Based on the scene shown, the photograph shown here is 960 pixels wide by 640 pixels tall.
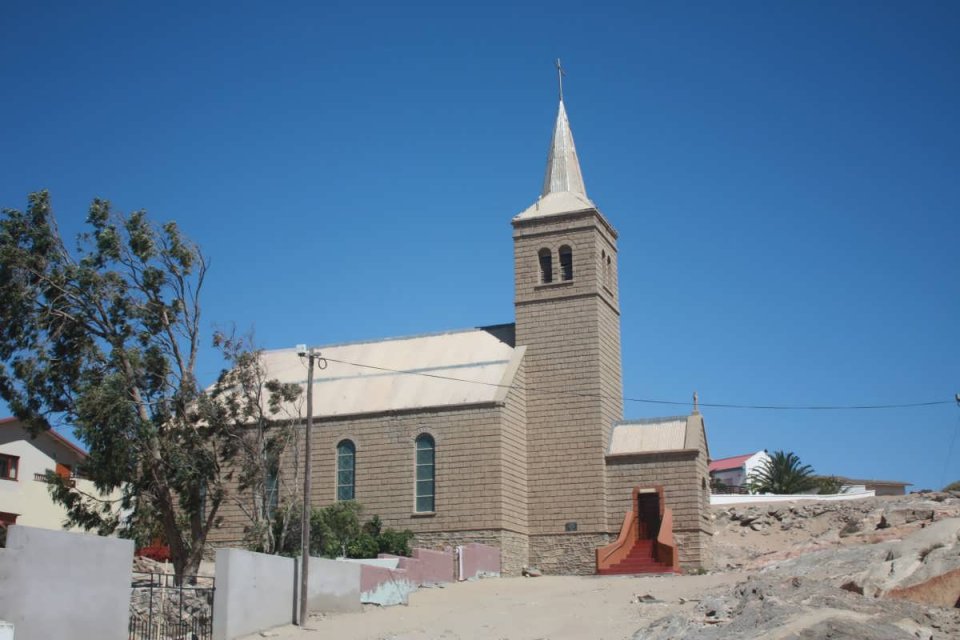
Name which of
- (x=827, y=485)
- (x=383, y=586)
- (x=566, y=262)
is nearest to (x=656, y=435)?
(x=566, y=262)

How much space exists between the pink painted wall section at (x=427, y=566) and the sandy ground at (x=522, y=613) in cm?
49

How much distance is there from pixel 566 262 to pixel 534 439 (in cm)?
676

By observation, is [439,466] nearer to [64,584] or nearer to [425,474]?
[425,474]

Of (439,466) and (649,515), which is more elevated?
(439,466)

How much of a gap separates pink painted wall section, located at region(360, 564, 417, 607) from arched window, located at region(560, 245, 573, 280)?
47.7ft

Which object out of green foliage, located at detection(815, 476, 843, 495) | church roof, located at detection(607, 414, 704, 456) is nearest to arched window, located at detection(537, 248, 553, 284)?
church roof, located at detection(607, 414, 704, 456)

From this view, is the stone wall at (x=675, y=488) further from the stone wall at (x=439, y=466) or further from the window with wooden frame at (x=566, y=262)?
the window with wooden frame at (x=566, y=262)

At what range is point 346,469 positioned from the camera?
1550 inches

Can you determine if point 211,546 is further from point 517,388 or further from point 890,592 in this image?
point 890,592

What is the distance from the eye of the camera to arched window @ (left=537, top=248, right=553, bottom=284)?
41.0m

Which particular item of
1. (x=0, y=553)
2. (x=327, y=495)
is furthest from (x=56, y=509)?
(x=0, y=553)

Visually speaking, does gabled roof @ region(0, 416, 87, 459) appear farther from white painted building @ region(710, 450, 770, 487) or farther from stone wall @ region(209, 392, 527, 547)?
white painted building @ region(710, 450, 770, 487)

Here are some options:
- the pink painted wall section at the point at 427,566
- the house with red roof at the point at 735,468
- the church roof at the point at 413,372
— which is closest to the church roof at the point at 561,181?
the church roof at the point at 413,372

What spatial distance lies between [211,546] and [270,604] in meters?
16.6
